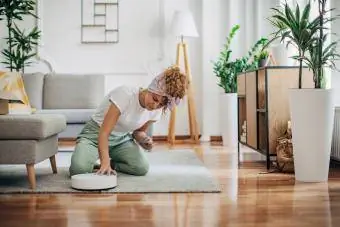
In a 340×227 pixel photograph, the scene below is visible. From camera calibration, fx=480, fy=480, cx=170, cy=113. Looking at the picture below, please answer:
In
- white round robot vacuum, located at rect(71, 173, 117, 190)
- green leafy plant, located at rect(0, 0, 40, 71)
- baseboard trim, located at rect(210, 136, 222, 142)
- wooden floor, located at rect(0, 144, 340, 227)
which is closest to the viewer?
wooden floor, located at rect(0, 144, 340, 227)

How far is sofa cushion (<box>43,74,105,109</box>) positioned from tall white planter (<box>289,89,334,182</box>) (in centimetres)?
279

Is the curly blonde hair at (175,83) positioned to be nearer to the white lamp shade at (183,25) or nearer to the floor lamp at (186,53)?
the floor lamp at (186,53)

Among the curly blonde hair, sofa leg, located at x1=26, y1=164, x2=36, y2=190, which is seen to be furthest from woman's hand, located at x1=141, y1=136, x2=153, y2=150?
sofa leg, located at x1=26, y1=164, x2=36, y2=190

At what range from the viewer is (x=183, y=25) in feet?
17.7

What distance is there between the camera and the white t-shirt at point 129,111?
2.58 m

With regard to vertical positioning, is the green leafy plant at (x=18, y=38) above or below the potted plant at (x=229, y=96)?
above

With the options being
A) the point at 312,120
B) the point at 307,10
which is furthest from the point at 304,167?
the point at 307,10

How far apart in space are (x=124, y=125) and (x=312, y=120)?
1.09 meters

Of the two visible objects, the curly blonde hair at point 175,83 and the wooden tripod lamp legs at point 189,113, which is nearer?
the curly blonde hair at point 175,83

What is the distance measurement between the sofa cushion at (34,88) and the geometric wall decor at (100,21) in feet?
2.99

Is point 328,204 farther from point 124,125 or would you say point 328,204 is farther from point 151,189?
point 124,125

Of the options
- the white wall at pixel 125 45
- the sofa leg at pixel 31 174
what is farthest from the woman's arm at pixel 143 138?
the white wall at pixel 125 45

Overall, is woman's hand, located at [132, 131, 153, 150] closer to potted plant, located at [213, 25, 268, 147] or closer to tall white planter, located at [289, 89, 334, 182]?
tall white planter, located at [289, 89, 334, 182]

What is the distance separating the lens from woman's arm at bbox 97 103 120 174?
2445 millimetres
